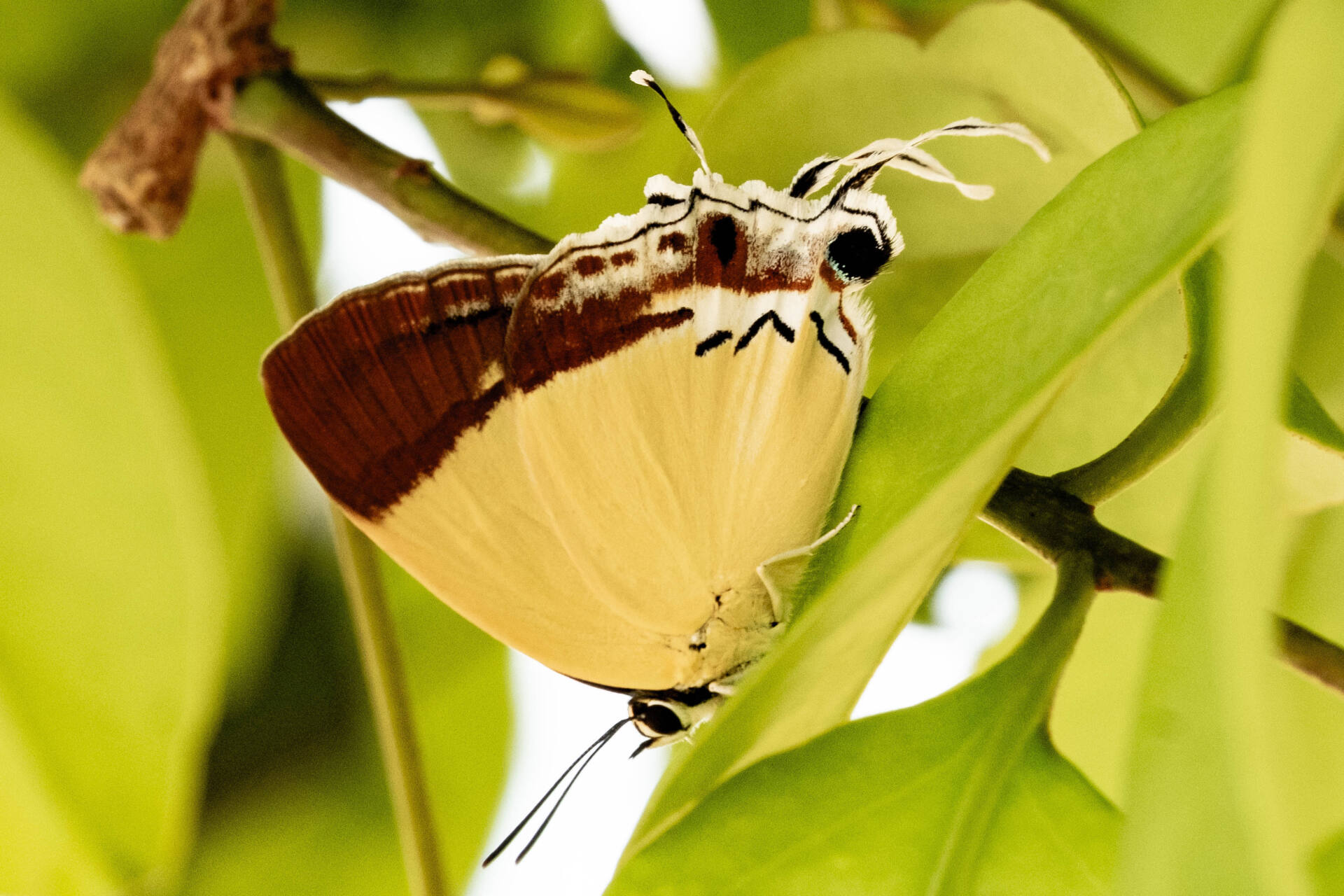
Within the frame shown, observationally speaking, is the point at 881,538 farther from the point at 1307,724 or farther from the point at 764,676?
the point at 1307,724

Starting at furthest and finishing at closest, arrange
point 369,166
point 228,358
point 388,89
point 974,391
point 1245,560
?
1. point 228,358
2. point 388,89
3. point 369,166
4. point 974,391
5. point 1245,560

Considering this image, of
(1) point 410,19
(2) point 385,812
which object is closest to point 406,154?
(1) point 410,19

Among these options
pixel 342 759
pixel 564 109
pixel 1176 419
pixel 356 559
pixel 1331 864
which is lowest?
pixel 342 759

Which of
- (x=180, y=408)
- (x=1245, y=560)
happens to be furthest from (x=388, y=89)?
(x=1245, y=560)

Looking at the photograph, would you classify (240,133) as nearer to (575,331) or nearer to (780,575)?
(575,331)

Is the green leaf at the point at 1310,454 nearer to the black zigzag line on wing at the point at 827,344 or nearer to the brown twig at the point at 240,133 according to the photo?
the black zigzag line on wing at the point at 827,344

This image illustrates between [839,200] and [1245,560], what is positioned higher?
[839,200]

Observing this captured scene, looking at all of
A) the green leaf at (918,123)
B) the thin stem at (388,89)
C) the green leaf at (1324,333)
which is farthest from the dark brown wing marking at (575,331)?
the green leaf at (1324,333)
